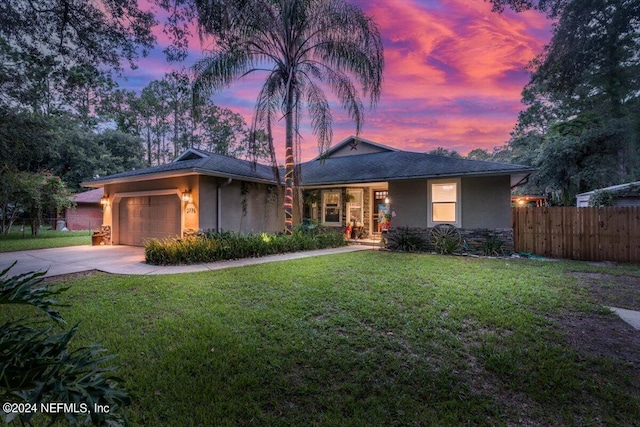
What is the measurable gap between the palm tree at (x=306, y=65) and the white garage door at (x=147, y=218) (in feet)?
14.3

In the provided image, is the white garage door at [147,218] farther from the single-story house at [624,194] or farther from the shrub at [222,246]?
the single-story house at [624,194]

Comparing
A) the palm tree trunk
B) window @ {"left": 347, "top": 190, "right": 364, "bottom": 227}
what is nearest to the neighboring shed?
the palm tree trunk

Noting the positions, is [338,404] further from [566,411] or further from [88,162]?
[88,162]

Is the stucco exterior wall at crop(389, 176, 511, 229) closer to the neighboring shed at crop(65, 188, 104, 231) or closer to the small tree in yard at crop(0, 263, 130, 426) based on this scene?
the small tree in yard at crop(0, 263, 130, 426)

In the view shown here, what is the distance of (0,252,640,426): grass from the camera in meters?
2.33

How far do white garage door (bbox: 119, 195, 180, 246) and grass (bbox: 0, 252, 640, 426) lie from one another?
5438 mm

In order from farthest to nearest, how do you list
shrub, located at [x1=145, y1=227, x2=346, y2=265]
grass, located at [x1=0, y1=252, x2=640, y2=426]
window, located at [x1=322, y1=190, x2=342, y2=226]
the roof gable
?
the roof gable → window, located at [x1=322, y1=190, x2=342, y2=226] → shrub, located at [x1=145, y1=227, x2=346, y2=265] → grass, located at [x1=0, y1=252, x2=640, y2=426]

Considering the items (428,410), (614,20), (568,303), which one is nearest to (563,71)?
(614,20)

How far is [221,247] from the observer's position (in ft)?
28.8

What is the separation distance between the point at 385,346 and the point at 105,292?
507cm

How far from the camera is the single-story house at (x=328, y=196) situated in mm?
9852

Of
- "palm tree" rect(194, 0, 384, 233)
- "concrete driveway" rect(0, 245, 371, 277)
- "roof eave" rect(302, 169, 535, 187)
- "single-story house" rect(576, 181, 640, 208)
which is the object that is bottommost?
"concrete driveway" rect(0, 245, 371, 277)

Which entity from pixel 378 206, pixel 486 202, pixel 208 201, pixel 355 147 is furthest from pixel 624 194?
pixel 208 201

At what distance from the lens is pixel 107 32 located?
5398 millimetres
